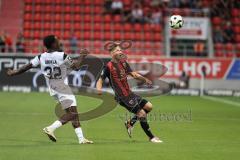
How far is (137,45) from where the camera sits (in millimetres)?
34094

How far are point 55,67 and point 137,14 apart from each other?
24.1 m

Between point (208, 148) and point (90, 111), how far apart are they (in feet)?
30.2

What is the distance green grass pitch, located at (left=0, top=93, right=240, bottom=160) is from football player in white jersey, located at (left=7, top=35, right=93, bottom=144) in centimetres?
34

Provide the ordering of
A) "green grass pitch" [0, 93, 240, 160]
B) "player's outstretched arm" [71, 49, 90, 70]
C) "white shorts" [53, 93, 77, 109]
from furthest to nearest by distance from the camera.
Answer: "white shorts" [53, 93, 77, 109]
"player's outstretched arm" [71, 49, 90, 70]
"green grass pitch" [0, 93, 240, 160]

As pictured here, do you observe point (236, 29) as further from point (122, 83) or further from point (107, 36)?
point (122, 83)

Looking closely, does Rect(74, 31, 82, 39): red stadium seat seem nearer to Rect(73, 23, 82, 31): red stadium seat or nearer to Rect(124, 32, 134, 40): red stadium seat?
Rect(73, 23, 82, 31): red stadium seat

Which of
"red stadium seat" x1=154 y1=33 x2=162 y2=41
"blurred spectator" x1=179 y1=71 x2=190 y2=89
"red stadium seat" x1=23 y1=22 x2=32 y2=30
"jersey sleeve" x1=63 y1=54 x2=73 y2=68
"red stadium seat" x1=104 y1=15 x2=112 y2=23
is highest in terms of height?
"red stadium seat" x1=104 y1=15 x2=112 y2=23

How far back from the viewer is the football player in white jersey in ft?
39.6

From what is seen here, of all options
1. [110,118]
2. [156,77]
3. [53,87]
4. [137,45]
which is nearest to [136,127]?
[110,118]

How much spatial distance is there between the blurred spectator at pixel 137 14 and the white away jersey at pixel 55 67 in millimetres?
23809

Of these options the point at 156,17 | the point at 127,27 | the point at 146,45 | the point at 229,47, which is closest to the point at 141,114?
the point at 146,45

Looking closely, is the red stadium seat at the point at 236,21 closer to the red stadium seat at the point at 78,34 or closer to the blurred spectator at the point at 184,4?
the blurred spectator at the point at 184,4

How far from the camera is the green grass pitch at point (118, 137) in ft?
34.8

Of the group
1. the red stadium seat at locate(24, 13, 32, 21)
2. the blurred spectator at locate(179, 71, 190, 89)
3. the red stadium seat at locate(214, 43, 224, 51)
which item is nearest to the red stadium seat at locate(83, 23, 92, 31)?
the red stadium seat at locate(24, 13, 32, 21)
